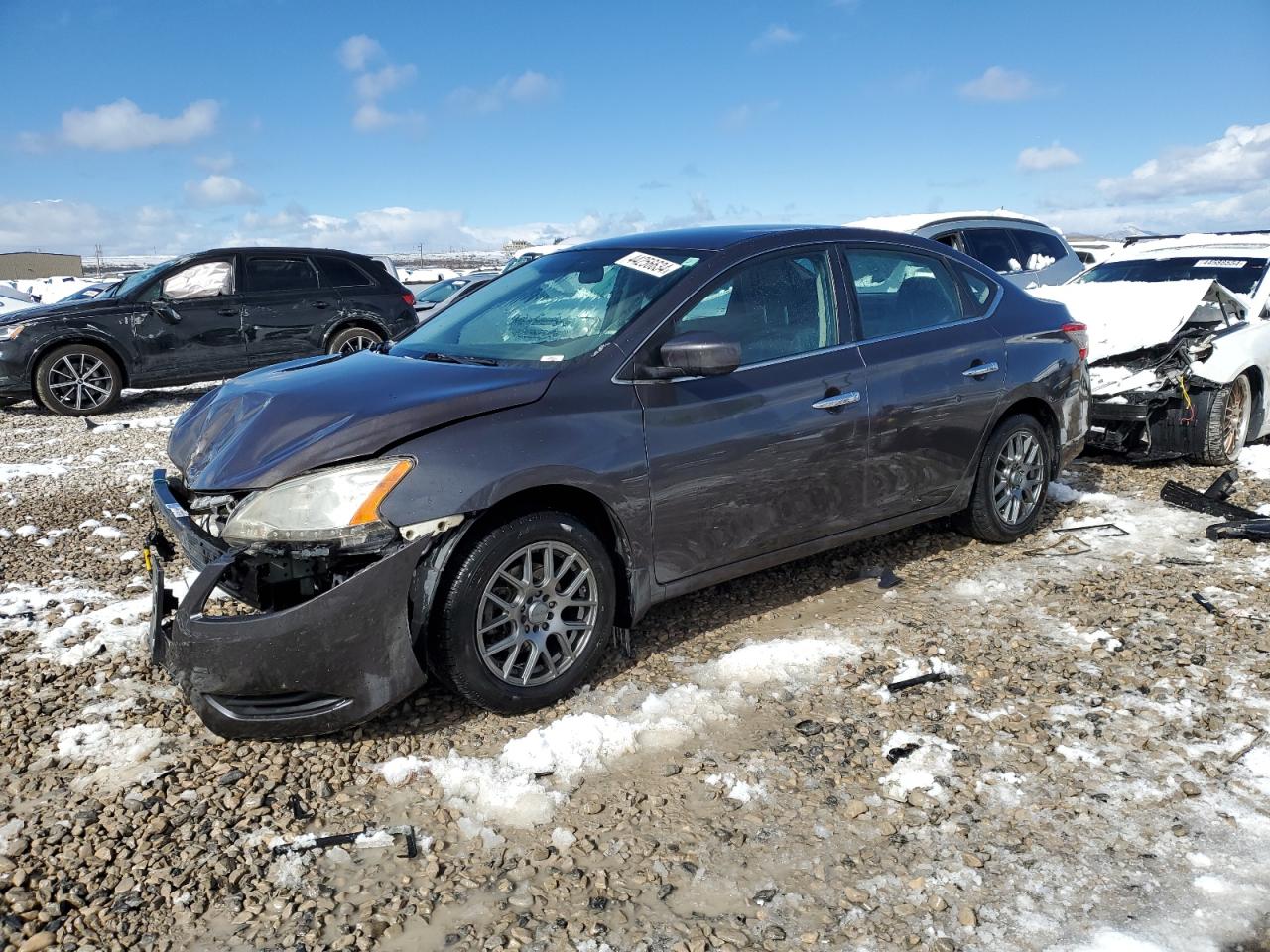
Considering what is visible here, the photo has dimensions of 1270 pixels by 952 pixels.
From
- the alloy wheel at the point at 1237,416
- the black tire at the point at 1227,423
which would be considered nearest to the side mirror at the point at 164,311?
the black tire at the point at 1227,423

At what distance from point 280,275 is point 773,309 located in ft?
28.3

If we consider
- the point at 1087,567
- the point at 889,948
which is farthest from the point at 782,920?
the point at 1087,567

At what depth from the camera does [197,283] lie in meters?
10.9

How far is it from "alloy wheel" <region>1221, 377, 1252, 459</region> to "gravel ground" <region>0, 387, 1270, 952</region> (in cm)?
286

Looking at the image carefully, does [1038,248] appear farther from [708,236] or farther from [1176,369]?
[708,236]

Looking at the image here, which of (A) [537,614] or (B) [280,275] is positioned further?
(B) [280,275]

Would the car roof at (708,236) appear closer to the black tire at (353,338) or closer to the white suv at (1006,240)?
the white suv at (1006,240)

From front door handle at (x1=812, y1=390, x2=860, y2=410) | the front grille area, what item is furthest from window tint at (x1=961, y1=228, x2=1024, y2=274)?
the front grille area

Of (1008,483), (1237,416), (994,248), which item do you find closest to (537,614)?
(1008,483)

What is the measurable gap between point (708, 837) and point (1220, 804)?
61.7 inches

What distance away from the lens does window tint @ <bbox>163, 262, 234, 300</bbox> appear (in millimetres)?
10805

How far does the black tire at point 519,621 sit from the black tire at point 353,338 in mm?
8596

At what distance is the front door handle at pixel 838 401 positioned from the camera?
4227 mm

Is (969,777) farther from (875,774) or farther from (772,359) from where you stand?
(772,359)
